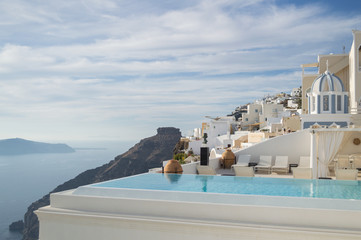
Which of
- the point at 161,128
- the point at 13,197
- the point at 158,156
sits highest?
the point at 161,128

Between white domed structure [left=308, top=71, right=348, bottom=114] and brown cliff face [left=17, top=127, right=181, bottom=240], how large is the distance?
6835 centimetres

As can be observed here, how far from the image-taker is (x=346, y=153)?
→ 14.6m

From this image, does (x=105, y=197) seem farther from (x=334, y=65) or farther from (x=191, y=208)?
(x=334, y=65)

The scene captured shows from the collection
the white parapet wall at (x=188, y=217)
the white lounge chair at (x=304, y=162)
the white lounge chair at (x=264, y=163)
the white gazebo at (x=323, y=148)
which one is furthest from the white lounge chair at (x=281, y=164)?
the white parapet wall at (x=188, y=217)

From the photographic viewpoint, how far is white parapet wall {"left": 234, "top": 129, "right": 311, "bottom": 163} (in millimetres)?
14883

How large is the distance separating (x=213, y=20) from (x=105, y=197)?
36.0ft

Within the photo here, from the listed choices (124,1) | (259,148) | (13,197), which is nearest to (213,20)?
(124,1)

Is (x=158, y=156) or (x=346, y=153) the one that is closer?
(x=346, y=153)

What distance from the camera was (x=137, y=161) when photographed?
90.2m

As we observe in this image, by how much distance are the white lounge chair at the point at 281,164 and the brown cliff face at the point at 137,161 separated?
238 ft

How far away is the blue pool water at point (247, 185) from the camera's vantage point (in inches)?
294

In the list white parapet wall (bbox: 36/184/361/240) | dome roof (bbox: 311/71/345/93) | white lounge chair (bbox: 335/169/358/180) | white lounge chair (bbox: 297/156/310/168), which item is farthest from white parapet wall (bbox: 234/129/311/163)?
white parapet wall (bbox: 36/184/361/240)

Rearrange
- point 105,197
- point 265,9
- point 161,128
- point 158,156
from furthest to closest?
point 161,128
point 158,156
point 265,9
point 105,197

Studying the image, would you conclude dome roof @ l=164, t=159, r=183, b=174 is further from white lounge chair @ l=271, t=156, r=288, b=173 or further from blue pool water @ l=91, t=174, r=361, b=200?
white lounge chair @ l=271, t=156, r=288, b=173
